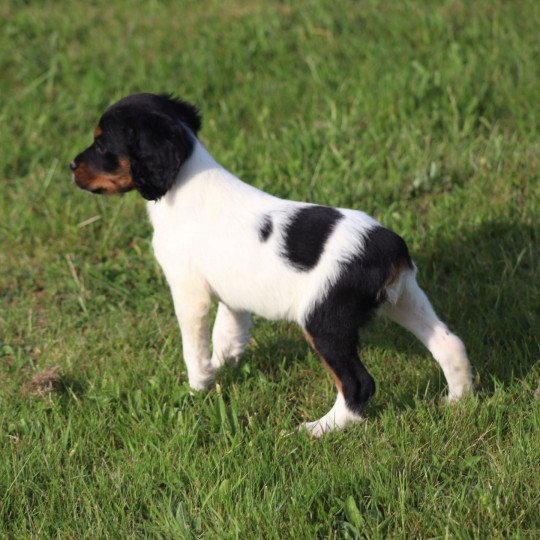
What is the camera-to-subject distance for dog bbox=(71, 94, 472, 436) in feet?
14.0

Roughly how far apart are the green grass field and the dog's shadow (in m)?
0.01

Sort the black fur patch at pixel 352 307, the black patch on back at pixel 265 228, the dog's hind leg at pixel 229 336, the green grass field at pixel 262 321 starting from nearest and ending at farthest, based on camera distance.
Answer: the green grass field at pixel 262 321, the black fur patch at pixel 352 307, the black patch on back at pixel 265 228, the dog's hind leg at pixel 229 336

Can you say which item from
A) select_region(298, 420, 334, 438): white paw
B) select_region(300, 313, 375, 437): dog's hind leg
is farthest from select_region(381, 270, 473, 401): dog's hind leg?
select_region(298, 420, 334, 438): white paw

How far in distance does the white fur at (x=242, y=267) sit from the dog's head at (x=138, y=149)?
0.16m

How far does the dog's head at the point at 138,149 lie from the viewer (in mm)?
4457

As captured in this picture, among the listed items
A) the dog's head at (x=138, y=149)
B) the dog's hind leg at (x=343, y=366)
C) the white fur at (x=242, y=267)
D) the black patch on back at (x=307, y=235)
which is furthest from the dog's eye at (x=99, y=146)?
the dog's hind leg at (x=343, y=366)

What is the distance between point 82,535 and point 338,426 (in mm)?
1263

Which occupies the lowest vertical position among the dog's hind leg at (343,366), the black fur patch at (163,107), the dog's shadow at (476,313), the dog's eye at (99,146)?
the dog's shadow at (476,313)

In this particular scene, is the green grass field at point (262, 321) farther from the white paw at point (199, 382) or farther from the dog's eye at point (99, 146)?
the dog's eye at point (99, 146)

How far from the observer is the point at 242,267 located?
4418 millimetres

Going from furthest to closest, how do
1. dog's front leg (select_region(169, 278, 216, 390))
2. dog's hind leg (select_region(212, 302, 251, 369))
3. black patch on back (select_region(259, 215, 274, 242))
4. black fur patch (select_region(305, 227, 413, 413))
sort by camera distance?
1. dog's hind leg (select_region(212, 302, 251, 369))
2. dog's front leg (select_region(169, 278, 216, 390))
3. black patch on back (select_region(259, 215, 274, 242))
4. black fur patch (select_region(305, 227, 413, 413))

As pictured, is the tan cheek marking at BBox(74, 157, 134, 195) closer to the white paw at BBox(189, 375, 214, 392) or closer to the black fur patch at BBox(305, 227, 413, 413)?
the white paw at BBox(189, 375, 214, 392)

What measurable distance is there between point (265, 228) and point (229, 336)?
3.00 feet

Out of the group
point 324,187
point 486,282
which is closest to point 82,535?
point 486,282
